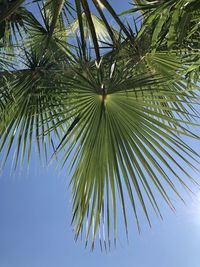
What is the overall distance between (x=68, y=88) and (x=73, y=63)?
287 mm

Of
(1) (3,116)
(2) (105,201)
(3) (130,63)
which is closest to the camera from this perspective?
(2) (105,201)

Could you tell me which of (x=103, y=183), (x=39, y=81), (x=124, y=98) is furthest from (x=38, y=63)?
(x=103, y=183)

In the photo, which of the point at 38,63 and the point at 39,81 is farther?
the point at 38,63

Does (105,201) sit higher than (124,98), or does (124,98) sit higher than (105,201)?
(124,98)

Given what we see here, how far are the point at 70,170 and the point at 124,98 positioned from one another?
0.56 m

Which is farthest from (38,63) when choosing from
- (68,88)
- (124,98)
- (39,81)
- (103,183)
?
(103,183)

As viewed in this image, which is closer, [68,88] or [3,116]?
[68,88]

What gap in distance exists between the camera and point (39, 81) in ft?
9.83

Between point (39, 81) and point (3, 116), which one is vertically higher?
point (39, 81)

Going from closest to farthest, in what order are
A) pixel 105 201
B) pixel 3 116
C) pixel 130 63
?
pixel 105 201 < pixel 130 63 < pixel 3 116

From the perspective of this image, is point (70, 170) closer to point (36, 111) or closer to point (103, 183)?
point (103, 183)

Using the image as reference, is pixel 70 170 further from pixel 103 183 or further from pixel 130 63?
pixel 130 63

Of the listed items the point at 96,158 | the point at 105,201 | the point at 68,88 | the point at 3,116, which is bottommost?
→ the point at 105,201

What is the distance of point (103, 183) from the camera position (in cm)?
273
